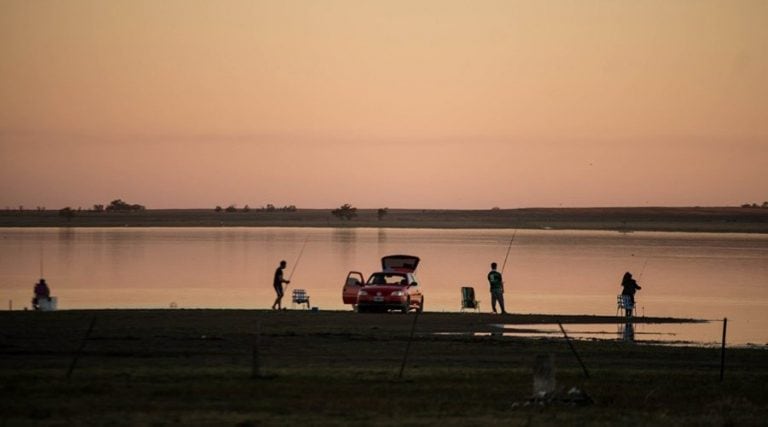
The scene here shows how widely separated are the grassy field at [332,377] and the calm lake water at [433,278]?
8.74 metres

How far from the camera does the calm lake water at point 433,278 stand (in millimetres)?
49969

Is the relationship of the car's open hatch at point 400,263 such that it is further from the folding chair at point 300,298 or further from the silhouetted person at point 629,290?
the silhouetted person at point 629,290

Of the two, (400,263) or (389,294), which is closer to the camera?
(389,294)

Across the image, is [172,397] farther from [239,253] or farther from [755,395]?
[239,253]

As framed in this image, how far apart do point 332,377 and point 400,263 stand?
25.0 meters

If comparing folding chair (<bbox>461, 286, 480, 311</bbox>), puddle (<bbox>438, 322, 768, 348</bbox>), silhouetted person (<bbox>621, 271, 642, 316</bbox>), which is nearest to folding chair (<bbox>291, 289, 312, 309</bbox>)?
folding chair (<bbox>461, 286, 480, 311</bbox>)

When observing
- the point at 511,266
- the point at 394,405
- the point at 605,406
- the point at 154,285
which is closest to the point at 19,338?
the point at 394,405

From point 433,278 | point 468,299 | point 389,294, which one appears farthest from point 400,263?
point 433,278

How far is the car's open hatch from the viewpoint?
48.2 metres

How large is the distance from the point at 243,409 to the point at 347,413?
154 cm

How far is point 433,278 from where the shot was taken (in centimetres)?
7275

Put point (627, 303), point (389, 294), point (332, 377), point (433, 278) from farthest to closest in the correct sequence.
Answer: point (433, 278), point (627, 303), point (389, 294), point (332, 377)

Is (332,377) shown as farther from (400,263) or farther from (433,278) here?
(433,278)

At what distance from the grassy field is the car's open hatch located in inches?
474
